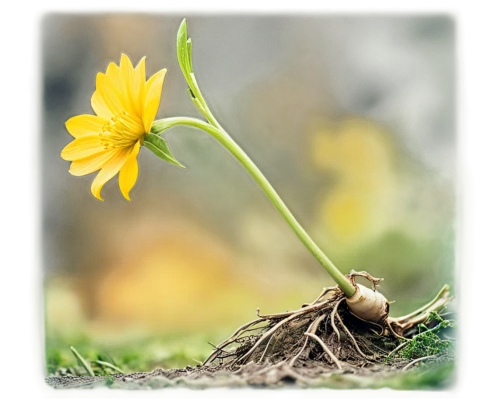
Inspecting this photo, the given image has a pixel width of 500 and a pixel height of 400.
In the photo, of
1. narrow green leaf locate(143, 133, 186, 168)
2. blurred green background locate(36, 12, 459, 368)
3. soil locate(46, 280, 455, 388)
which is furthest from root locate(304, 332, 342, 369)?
narrow green leaf locate(143, 133, 186, 168)

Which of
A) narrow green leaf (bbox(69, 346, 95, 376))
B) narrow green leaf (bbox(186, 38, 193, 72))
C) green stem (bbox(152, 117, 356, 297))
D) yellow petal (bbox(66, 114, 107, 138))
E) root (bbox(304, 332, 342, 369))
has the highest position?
narrow green leaf (bbox(186, 38, 193, 72))

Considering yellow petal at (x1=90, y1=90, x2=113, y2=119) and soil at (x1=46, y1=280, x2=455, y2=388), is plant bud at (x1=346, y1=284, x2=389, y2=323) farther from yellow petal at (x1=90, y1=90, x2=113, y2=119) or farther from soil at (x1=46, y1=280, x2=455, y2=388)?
yellow petal at (x1=90, y1=90, x2=113, y2=119)

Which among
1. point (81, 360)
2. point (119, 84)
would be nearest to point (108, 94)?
point (119, 84)

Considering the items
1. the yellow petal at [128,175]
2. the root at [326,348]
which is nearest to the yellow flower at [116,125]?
the yellow petal at [128,175]

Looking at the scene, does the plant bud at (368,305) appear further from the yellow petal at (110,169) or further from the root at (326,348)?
the yellow petal at (110,169)

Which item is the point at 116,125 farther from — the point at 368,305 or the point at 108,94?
the point at 368,305

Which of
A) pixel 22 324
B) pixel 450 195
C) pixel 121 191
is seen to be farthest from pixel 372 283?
pixel 22 324
